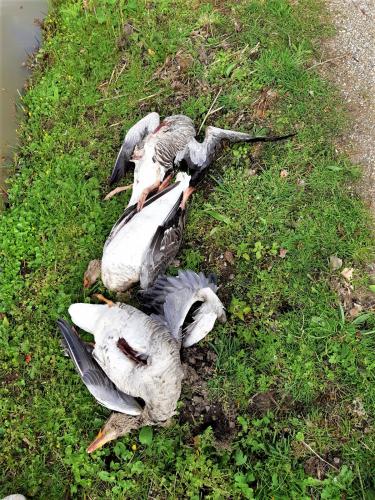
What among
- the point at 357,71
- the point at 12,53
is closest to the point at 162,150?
the point at 357,71

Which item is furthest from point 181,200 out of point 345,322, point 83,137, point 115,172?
point 345,322

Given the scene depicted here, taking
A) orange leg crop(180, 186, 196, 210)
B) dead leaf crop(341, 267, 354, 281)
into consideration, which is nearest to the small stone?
dead leaf crop(341, 267, 354, 281)

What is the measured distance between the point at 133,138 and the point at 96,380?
2184mm

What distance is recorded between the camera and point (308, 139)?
190 inches

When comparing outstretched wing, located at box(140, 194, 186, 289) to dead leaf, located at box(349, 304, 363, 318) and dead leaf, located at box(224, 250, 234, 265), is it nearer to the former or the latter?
dead leaf, located at box(224, 250, 234, 265)

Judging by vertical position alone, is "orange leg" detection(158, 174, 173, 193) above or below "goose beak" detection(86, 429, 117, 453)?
above

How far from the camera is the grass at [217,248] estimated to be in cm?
435

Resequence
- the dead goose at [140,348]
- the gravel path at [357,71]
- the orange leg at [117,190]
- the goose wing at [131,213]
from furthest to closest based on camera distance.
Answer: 1. the gravel path at [357,71]
2. the orange leg at [117,190]
3. the goose wing at [131,213]
4. the dead goose at [140,348]

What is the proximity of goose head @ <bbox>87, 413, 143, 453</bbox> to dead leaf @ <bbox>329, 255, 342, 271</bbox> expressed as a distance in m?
2.24

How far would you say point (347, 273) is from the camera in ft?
15.0

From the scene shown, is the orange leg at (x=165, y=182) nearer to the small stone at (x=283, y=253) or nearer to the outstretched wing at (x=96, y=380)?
the small stone at (x=283, y=253)

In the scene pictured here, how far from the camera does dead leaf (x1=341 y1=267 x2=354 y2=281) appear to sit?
458 centimetres

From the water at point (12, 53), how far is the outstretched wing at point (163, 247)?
2.11 meters

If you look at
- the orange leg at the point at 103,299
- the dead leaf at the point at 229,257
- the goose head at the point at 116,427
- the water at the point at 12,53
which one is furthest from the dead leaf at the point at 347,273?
the water at the point at 12,53
